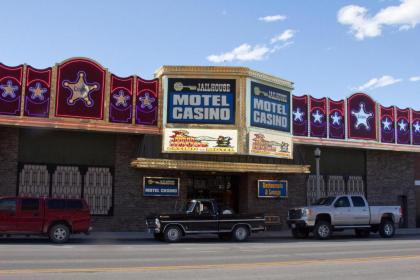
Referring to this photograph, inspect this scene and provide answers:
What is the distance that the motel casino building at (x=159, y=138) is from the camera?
24516 millimetres

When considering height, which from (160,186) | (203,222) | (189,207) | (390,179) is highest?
(390,179)

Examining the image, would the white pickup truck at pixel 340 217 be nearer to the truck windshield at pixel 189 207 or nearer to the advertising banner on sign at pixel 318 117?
the truck windshield at pixel 189 207

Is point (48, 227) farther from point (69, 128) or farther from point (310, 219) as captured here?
point (310, 219)

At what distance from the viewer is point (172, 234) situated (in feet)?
69.2

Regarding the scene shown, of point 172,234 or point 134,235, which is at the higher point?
point 172,234

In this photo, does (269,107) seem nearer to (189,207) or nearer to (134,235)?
(189,207)

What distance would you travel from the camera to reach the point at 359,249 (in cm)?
1858

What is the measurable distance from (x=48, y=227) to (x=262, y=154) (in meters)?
11.8

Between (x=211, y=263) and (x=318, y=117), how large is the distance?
727 inches

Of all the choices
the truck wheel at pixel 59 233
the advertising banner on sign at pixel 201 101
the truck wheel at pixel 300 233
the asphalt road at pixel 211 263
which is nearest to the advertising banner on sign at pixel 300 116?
the advertising banner on sign at pixel 201 101

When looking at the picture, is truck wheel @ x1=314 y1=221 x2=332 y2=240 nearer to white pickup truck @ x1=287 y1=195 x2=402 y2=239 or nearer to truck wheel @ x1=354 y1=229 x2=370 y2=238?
white pickup truck @ x1=287 y1=195 x2=402 y2=239

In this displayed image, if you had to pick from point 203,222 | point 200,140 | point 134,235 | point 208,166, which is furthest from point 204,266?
point 200,140

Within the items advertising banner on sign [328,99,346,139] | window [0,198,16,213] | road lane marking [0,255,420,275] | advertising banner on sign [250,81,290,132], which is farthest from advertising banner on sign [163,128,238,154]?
road lane marking [0,255,420,275]

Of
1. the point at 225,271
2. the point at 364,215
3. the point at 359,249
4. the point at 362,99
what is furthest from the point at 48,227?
the point at 362,99
